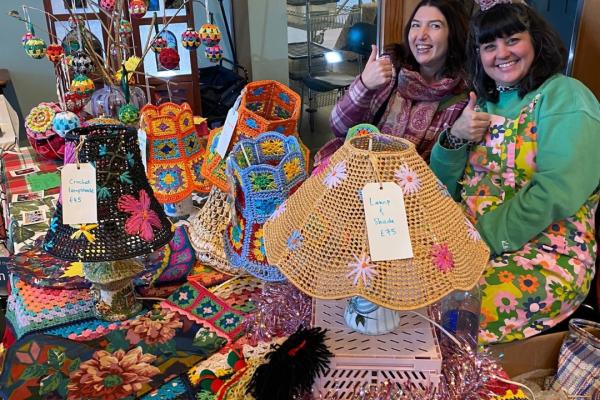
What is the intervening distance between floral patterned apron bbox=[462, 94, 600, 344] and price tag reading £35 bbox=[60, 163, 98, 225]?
0.89m

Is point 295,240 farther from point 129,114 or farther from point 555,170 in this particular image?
point 129,114

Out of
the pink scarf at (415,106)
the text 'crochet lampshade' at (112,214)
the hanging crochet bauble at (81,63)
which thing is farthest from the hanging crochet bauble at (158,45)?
the text 'crochet lampshade' at (112,214)

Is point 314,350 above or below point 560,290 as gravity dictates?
above

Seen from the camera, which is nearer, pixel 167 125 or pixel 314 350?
pixel 314 350

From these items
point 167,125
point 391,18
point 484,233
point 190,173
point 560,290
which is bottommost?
point 560,290

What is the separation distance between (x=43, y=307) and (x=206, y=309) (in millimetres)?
343

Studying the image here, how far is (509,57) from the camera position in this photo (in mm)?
1395

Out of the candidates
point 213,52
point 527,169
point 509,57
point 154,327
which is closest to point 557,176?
point 527,169

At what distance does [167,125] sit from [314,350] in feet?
2.63

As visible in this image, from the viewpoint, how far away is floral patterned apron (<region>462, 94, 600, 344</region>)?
130 cm

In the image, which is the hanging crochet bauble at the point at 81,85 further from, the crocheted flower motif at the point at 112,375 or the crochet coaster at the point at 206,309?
the crocheted flower motif at the point at 112,375

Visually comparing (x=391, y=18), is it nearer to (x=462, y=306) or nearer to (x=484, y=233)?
(x=484, y=233)

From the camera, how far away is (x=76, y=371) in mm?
966

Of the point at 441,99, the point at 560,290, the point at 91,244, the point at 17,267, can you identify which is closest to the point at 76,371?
the point at 91,244
